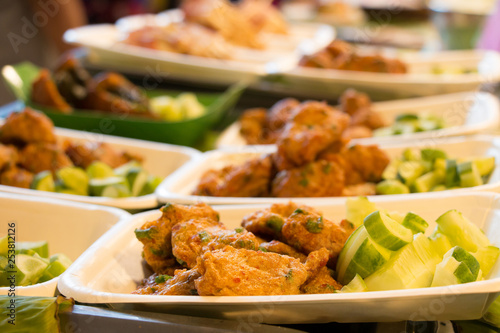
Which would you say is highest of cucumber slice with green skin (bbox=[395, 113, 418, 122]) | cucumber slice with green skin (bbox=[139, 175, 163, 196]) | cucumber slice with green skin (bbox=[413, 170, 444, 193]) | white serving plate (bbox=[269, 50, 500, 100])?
white serving plate (bbox=[269, 50, 500, 100])

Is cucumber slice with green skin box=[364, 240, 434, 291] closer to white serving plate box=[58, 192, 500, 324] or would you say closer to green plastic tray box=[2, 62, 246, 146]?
white serving plate box=[58, 192, 500, 324]

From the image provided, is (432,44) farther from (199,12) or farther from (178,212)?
(178,212)

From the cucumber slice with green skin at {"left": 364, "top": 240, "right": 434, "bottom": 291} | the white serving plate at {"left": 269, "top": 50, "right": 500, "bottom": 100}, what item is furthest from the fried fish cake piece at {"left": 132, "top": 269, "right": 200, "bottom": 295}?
the white serving plate at {"left": 269, "top": 50, "right": 500, "bottom": 100}

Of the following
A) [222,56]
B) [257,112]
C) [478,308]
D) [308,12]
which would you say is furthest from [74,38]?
[308,12]

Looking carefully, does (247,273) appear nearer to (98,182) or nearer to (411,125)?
(98,182)

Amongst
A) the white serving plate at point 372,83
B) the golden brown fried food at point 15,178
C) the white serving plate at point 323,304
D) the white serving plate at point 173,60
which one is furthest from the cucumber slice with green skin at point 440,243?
the white serving plate at point 173,60

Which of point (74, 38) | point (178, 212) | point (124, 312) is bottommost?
point (124, 312)

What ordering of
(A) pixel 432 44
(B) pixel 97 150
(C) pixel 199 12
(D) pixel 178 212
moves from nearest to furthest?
(D) pixel 178 212
(B) pixel 97 150
(C) pixel 199 12
(A) pixel 432 44
